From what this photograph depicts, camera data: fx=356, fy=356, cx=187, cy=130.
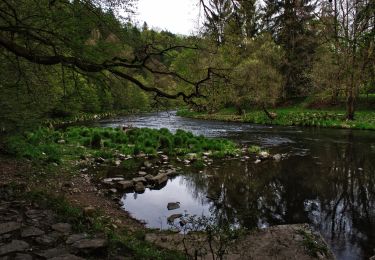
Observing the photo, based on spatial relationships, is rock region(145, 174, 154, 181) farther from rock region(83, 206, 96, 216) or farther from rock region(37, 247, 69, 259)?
rock region(37, 247, 69, 259)

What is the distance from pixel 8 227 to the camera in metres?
5.33

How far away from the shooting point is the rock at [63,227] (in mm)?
5570

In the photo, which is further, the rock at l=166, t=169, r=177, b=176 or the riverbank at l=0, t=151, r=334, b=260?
the rock at l=166, t=169, r=177, b=176

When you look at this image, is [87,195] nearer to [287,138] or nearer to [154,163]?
[154,163]

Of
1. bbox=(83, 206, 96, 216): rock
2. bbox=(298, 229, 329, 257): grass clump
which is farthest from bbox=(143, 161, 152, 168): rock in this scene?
bbox=(298, 229, 329, 257): grass clump

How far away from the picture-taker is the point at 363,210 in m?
9.70

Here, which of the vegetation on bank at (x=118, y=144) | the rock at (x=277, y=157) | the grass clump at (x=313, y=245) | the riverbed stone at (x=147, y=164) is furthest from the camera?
the rock at (x=277, y=157)

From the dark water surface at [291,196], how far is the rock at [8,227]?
3450 millimetres

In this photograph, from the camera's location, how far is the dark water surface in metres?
8.48

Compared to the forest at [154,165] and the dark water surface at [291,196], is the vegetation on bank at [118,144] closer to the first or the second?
the forest at [154,165]

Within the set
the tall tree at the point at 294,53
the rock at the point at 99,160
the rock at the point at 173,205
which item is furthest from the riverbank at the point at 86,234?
the tall tree at the point at 294,53

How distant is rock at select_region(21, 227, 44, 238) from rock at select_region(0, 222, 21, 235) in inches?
6.2

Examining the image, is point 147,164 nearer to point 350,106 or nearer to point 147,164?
point 147,164

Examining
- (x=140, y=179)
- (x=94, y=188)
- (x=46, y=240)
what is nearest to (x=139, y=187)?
(x=140, y=179)
